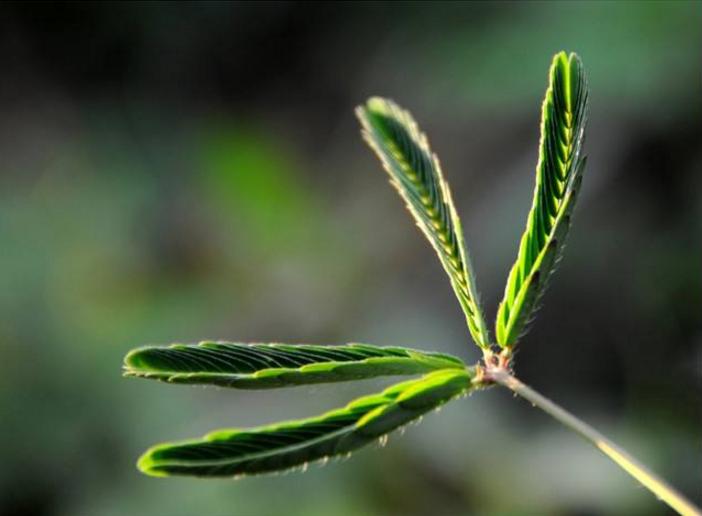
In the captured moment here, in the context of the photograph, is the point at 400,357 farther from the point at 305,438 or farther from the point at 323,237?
the point at 323,237

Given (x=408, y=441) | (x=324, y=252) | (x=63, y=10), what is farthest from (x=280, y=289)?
(x=63, y=10)

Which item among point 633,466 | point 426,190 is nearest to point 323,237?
point 426,190

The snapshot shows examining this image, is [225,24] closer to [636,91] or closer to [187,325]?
[187,325]

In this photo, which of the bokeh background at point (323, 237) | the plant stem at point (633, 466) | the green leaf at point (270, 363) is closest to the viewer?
the plant stem at point (633, 466)

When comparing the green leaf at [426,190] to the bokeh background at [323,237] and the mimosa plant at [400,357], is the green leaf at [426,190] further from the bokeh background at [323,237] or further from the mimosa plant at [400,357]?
the bokeh background at [323,237]

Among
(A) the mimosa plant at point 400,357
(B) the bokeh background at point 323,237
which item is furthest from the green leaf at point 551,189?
(B) the bokeh background at point 323,237

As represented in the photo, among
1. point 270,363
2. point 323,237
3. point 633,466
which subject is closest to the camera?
point 633,466
